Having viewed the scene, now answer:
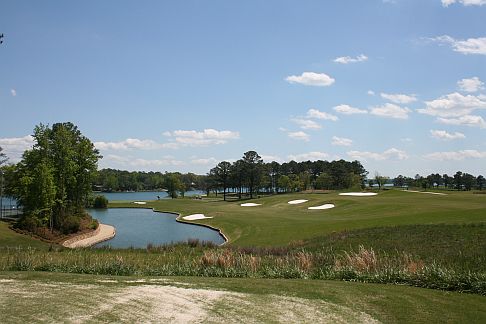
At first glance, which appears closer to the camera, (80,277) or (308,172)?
(80,277)

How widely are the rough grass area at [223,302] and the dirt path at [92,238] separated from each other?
102 ft

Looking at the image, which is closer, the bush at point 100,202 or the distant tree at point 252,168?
the bush at point 100,202

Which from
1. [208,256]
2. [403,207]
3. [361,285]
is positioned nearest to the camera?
[361,285]

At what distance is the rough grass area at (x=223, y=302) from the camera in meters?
7.95

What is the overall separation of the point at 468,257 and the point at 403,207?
25905 millimetres

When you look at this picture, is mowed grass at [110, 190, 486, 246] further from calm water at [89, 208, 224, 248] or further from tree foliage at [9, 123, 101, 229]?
tree foliage at [9, 123, 101, 229]

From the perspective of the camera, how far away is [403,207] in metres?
41.7

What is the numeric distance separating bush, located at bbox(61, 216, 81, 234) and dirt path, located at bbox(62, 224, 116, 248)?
2.00m

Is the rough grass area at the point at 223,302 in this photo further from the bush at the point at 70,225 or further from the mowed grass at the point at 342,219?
the bush at the point at 70,225

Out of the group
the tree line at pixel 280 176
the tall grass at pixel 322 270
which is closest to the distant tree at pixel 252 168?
the tree line at pixel 280 176

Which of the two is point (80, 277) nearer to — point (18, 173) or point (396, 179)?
point (18, 173)

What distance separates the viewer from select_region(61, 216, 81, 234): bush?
46.2 meters

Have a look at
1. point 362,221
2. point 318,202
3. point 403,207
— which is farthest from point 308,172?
point 362,221

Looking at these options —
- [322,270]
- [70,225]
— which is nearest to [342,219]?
[322,270]
